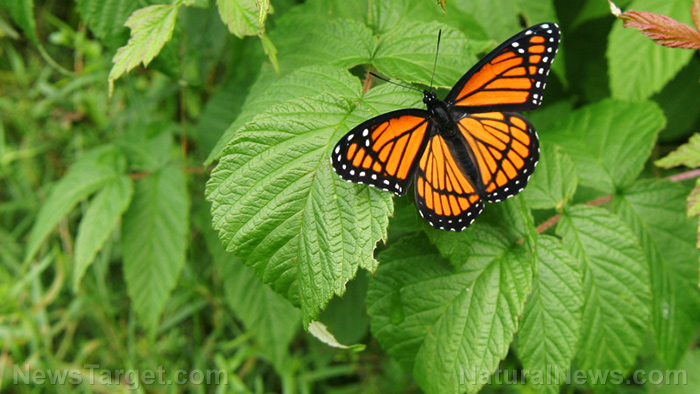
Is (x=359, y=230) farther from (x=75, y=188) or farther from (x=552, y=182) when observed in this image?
(x=75, y=188)

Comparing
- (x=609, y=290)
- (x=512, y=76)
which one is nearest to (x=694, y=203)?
(x=609, y=290)

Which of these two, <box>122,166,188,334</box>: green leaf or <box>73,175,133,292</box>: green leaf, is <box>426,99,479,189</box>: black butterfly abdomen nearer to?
<box>122,166,188,334</box>: green leaf

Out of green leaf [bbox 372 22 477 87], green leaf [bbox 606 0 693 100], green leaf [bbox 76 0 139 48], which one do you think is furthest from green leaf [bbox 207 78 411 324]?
green leaf [bbox 606 0 693 100]

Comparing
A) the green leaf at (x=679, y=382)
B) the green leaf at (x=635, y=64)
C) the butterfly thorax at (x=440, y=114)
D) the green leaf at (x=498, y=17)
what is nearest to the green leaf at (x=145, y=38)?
the butterfly thorax at (x=440, y=114)

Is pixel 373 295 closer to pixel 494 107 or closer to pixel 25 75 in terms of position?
pixel 494 107

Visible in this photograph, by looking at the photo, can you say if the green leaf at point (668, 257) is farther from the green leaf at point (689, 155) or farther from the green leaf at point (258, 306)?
the green leaf at point (258, 306)
